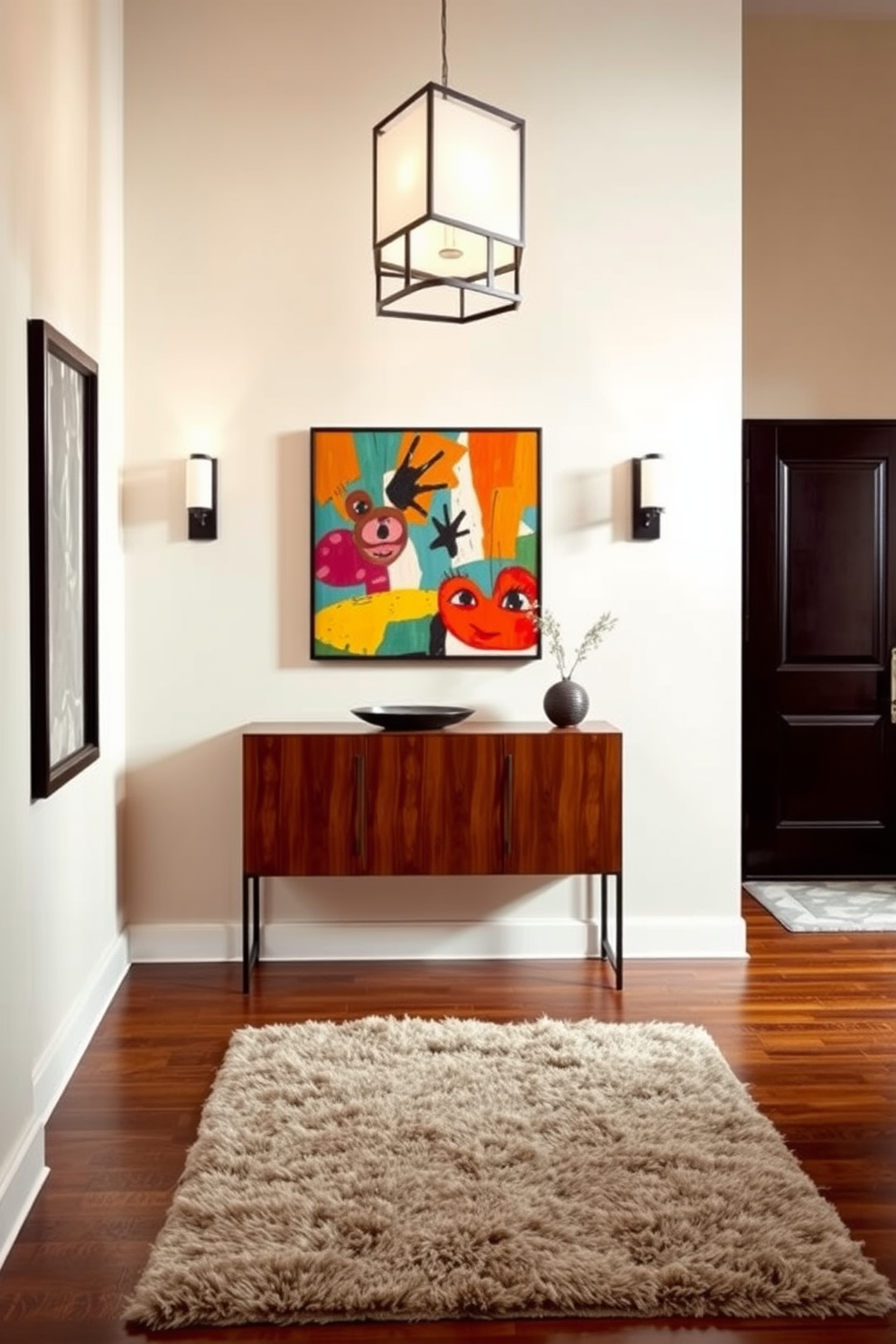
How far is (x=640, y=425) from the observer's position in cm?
443

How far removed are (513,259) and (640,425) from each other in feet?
5.35

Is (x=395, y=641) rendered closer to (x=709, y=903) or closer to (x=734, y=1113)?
(x=709, y=903)

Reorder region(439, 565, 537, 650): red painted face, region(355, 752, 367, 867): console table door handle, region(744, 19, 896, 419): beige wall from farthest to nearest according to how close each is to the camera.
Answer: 1. region(744, 19, 896, 419): beige wall
2. region(439, 565, 537, 650): red painted face
3. region(355, 752, 367, 867): console table door handle

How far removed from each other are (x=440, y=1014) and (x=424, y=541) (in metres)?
1.61

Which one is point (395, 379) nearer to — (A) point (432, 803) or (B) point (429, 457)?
Result: (B) point (429, 457)

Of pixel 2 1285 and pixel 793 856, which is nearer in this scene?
pixel 2 1285

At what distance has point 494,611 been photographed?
440 cm

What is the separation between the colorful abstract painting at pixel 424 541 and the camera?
4.36m

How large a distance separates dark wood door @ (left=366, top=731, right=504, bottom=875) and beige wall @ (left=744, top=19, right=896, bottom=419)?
8.57 ft

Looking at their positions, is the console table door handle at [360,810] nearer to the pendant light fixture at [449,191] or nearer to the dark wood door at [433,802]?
the dark wood door at [433,802]

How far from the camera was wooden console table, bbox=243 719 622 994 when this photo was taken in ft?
13.1

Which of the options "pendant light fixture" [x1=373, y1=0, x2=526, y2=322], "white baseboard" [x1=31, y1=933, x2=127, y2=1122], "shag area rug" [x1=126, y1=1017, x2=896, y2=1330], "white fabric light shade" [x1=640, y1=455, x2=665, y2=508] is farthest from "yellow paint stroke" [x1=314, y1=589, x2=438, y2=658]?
"pendant light fixture" [x1=373, y1=0, x2=526, y2=322]

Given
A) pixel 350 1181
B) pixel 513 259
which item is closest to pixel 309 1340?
pixel 350 1181

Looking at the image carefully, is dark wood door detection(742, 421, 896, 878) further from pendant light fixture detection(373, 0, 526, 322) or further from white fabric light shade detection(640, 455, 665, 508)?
pendant light fixture detection(373, 0, 526, 322)
